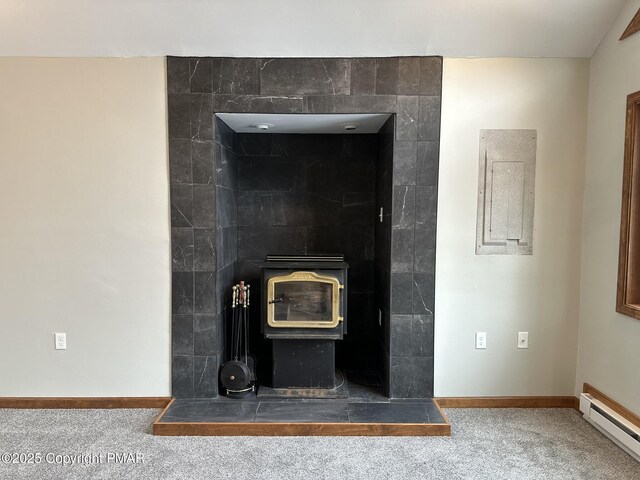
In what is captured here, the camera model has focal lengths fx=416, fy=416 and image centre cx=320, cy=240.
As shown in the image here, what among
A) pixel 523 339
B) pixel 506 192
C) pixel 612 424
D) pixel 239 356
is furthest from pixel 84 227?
pixel 612 424

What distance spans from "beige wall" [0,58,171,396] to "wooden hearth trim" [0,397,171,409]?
4 centimetres

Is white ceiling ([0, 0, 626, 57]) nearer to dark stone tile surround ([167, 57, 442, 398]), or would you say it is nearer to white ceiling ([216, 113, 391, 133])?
dark stone tile surround ([167, 57, 442, 398])

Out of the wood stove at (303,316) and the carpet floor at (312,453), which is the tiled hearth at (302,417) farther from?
the wood stove at (303,316)

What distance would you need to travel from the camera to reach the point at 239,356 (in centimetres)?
299

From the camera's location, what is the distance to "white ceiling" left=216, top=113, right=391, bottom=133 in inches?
107

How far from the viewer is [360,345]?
3.38m

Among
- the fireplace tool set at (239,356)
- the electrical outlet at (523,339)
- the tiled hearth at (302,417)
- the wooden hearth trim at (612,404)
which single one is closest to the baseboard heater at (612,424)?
the wooden hearth trim at (612,404)

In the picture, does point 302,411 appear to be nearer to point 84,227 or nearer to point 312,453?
point 312,453

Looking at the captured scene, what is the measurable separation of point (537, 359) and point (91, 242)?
3.04m

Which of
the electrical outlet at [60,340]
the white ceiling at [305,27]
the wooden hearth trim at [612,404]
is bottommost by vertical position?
the wooden hearth trim at [612,404]

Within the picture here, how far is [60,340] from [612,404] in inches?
135

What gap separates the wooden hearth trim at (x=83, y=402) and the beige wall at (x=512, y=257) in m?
1.93

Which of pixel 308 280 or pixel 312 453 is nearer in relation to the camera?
pixel 312 453

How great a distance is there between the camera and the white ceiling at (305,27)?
2.33m
